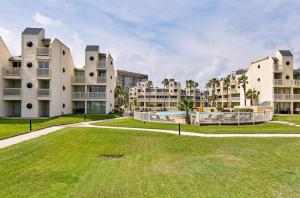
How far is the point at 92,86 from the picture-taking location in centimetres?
4122

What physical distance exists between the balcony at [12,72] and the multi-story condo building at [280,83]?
45.4m

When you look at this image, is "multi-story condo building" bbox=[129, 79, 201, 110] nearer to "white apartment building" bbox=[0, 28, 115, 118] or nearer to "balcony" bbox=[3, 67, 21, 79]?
"white apartment building" bbox=[0, 28, 115, 118]

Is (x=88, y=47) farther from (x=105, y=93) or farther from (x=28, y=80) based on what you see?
(x=28, y=80)

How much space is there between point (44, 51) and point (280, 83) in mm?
43382

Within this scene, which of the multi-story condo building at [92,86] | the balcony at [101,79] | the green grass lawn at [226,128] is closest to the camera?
the green grass lawn at [226,128]

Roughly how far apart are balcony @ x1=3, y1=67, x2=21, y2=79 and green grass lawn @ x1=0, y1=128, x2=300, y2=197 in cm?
2367

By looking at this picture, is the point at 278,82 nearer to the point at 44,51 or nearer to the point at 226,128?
the point at 226,128

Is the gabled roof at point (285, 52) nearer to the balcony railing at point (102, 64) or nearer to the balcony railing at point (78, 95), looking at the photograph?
the balcony railing at point (102, 64)

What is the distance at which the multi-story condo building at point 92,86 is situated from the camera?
39719 mm

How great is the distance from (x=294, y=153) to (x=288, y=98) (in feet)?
124

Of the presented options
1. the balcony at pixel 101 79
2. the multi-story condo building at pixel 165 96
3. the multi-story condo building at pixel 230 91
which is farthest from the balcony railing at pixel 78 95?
the multi-story condo building at pixel 165 96

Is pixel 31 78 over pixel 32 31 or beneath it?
beneath

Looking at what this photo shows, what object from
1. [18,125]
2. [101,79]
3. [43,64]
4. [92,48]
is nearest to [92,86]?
[101,79]

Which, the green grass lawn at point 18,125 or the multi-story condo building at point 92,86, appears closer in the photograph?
the green grass lawn at point 18,125
